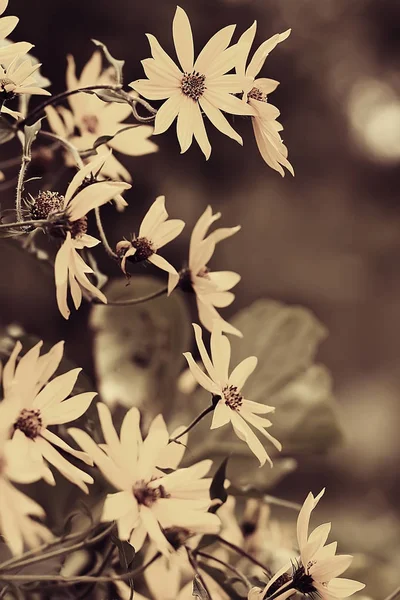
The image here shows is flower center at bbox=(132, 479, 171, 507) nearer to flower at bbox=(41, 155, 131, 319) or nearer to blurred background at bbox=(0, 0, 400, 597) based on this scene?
flower at bbox=(41, 155, 131, 319)

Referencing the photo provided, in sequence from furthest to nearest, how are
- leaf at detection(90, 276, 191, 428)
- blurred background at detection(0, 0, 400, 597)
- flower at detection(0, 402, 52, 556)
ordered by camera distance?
blurred background at detection(0, 0, 400, 597), leaf at detection(90, 276, 191, 428), flower at detection(0, 402, 52, 556)

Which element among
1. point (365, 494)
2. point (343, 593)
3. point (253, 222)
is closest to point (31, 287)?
point (253, 222)

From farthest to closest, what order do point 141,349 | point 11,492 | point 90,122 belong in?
point 141,349 → point 90,122 → point 11,492

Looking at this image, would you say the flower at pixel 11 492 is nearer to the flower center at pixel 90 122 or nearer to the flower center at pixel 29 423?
the flower center at pixel 29 423

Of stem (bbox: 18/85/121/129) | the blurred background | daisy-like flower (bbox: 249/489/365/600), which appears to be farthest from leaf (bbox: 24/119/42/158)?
the blurred background

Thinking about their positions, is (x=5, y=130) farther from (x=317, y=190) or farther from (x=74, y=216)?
(x=317, y=190)

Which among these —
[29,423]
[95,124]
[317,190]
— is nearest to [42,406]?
[29,423]
